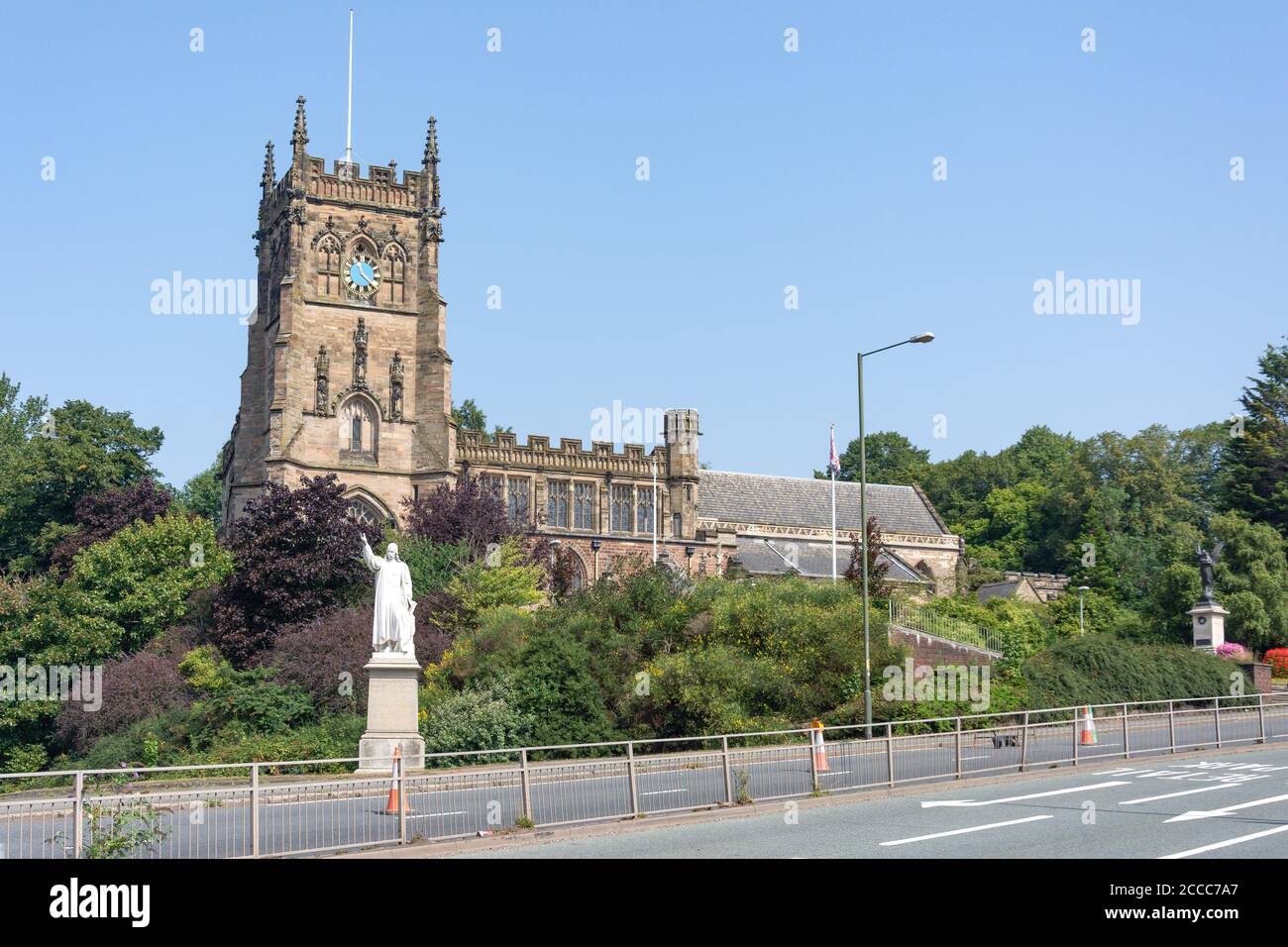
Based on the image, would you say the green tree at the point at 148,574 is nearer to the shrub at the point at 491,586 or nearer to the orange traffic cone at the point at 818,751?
the shrub at the point at 491,586

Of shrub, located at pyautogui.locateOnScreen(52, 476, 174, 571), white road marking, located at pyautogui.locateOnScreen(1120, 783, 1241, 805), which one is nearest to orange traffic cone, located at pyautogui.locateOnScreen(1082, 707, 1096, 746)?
white road marking, located at pyautogui.locateOnScreen(1120, 783, 1241, 805)

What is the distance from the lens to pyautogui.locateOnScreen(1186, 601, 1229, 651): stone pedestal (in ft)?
165

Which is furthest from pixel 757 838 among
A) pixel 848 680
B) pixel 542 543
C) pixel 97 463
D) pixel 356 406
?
pixel 97 463

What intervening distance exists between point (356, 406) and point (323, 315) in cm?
415

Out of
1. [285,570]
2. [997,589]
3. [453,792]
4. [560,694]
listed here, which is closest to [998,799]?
[453,792]

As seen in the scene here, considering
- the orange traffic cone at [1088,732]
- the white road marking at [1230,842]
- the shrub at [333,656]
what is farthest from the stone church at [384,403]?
the white road marking at [1230,842]

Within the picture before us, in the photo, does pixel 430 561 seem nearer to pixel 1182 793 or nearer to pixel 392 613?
pixel 392 613

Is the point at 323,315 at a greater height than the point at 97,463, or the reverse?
the point at 323,315

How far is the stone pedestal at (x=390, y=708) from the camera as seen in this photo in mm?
27000

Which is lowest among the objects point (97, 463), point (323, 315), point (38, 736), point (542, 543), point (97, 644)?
point (38, 736)

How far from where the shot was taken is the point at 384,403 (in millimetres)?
60844
